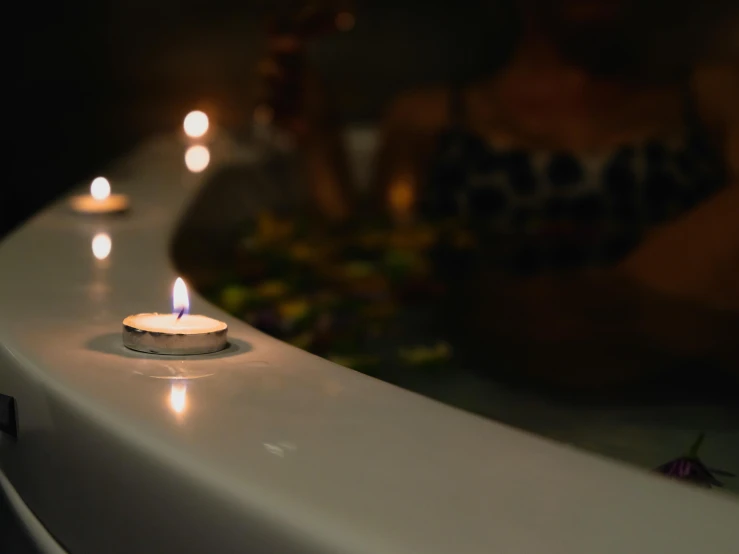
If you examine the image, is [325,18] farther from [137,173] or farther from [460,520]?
[460,520]

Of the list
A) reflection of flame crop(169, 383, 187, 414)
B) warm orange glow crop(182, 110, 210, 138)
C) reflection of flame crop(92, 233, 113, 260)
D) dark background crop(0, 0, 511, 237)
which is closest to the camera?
reflection of flame crop(169, 383, 187, 414)

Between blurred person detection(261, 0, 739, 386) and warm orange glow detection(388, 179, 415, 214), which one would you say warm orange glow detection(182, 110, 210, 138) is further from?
warm orange glow detection(388, 179, 415, 214)

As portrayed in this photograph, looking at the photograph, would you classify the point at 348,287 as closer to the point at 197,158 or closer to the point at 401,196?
the point at 197,158

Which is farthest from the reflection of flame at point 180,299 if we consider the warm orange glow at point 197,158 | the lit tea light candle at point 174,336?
the warm orange glow at point 197,158

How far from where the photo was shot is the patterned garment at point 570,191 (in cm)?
174

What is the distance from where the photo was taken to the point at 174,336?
57 centimetres

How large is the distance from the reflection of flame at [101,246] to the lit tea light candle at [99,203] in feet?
0.38

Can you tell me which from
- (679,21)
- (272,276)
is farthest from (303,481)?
(679,21)

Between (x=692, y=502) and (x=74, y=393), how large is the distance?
1.00 feet

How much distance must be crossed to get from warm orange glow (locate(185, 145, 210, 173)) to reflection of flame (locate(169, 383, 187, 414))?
109cm

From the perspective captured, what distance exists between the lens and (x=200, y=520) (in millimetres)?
391

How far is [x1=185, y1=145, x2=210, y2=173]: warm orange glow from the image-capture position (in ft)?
5.22

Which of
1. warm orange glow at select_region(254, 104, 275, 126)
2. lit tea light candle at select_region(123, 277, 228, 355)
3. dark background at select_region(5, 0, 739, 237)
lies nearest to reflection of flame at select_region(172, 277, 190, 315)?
lit tea light candle at select_region(123, 277, 228, 355)

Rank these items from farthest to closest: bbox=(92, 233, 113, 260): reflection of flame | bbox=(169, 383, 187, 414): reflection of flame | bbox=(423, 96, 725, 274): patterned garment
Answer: bbox=(423, 96, 725, 274): patterned garment → bbox=(92, 233, 113, 260): reflection of flame → bbox=(169, 383, 187, 414): reflection of flame
